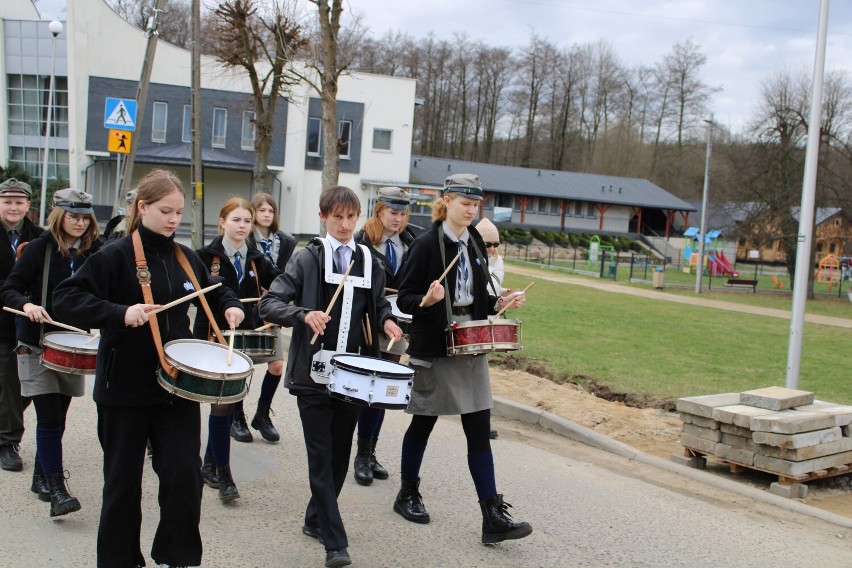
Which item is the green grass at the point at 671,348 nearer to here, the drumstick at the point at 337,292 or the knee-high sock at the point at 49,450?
the drumstick at the point at 337,292

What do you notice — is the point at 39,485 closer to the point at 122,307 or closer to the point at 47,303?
the point at 47,303

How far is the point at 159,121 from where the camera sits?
43.0 m

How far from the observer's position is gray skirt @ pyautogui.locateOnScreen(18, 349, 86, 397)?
222 inches

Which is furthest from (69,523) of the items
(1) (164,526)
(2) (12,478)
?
(1) (164,526)

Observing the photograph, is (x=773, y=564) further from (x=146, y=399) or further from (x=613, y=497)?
(x=146, y=399)

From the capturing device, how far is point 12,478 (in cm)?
608

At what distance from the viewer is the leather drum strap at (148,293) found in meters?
3.89

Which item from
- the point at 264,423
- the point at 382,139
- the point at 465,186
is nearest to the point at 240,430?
the point at 264,423

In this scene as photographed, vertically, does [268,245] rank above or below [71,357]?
above

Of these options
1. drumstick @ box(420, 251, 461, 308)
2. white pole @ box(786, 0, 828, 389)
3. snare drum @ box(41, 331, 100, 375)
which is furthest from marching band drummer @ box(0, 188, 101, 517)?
white pole @ box(786, 0, 828, 389)

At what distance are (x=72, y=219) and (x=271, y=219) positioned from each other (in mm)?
1785

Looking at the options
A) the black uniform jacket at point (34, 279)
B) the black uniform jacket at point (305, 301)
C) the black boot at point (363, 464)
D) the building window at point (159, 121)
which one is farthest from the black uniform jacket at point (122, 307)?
the building window at point (159, 121)

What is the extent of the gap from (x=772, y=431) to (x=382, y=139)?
40.8 meters

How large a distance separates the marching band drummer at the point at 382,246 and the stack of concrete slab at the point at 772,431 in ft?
8.97
